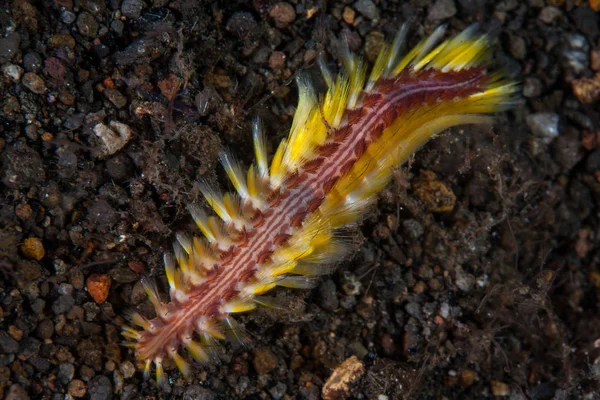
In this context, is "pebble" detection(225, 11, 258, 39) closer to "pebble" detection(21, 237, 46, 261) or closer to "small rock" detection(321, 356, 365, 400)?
"pebble" detection(21, 237, 46, 261)

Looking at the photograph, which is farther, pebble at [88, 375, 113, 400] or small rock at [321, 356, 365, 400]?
small rock at [321, 356, 365, 400]

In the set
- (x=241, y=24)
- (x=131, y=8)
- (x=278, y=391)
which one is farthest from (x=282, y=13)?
(x=278, y=391)

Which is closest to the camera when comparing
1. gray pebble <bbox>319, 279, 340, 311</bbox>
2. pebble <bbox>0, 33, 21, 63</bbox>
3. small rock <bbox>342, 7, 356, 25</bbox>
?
pebble <bbox>0, 33, 21, 63</bbox>

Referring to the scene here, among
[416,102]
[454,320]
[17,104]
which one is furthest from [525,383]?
[17,104]

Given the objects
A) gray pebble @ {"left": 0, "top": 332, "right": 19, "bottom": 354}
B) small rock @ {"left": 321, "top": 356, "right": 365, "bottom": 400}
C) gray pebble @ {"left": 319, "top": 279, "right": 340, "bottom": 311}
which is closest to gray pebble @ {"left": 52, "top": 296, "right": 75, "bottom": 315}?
gray pebble @ {"left": 0, "top": 332, "right": 19, "bottom": 354}

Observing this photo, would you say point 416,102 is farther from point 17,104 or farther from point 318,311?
point 17,104

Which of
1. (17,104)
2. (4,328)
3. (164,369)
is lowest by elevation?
(164,369)
